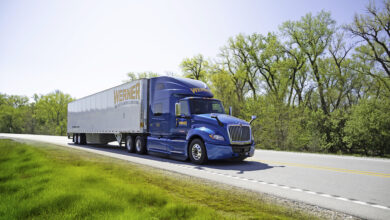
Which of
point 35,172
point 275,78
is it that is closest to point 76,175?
point 35,172

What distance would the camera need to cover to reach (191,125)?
10812mm

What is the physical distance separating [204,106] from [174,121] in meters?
1.53

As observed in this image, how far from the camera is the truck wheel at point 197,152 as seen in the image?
9953 millimetres

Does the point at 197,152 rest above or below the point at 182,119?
below

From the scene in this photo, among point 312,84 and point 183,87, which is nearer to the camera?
point 183,87

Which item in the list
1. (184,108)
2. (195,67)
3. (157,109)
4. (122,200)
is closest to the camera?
(122,200)

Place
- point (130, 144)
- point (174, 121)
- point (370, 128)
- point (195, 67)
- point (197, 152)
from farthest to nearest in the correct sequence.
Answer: point (195, 67)
point (130, 144)
point (370, 128)
point (174, 121)
point (197, 152)

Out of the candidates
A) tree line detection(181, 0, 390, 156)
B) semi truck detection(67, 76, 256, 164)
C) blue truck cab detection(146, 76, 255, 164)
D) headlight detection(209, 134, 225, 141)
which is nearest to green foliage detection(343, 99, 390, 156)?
tree line detection(181, 0, 390, 156)

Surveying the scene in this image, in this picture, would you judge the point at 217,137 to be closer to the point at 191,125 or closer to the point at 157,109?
the point at 191,125

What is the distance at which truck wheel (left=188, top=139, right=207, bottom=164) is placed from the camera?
32.7 ft

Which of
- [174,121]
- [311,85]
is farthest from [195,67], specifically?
[174,121]

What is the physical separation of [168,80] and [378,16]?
66.8 ft

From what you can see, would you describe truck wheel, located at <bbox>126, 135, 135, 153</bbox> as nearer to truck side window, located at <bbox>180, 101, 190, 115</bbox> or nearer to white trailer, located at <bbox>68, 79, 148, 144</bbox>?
white trailer, located at <bbox>68, 79, 148, 144</bbox>

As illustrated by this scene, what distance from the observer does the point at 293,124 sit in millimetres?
19203
